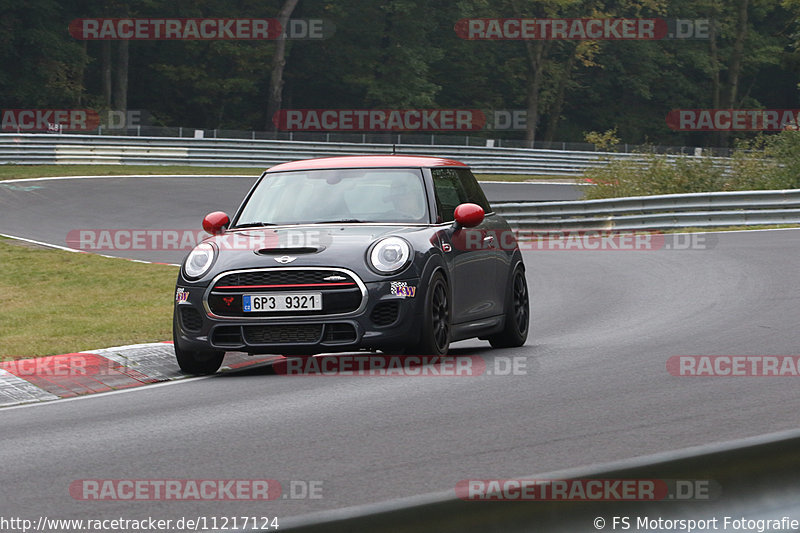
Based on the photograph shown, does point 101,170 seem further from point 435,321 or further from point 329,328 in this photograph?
point 329,328

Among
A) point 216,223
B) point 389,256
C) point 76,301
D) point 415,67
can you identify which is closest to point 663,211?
point 76,301

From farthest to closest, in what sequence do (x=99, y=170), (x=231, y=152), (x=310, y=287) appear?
(x=231, y=152) → (x=99, y=170) → (x=310, y=287)

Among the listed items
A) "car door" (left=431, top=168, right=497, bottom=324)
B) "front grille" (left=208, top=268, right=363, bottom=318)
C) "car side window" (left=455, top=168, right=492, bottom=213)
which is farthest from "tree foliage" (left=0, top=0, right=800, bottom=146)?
"front grille" (left=208, top=268, right=363, bottom=318)

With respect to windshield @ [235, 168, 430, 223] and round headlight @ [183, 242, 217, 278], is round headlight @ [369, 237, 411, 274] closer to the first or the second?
windshield @ [235, 168, 430, 223]

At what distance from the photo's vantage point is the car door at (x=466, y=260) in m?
9.99

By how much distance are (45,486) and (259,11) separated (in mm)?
63344

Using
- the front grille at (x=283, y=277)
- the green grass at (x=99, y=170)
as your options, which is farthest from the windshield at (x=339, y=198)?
the green grass at (x=99, y=170)

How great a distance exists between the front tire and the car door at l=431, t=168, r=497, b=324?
1.88 m

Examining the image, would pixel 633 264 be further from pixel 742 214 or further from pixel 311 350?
pixel 311 350

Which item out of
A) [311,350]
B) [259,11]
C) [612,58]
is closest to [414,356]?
[311,350]

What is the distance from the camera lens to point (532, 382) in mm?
8609

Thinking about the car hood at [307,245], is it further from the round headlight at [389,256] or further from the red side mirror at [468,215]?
the red side mirror at [468,215]

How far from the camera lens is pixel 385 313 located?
9.03 meters

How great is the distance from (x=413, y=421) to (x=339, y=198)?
3.39 m
